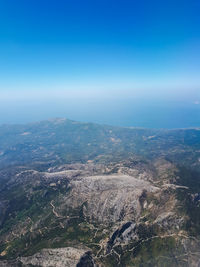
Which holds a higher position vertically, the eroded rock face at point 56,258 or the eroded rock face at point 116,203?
the eroded rock face at point 116,203

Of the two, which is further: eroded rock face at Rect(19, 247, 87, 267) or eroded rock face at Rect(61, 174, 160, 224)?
eroded rock face at Rect(61, 174, 160, 224)

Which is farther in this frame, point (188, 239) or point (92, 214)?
point (92, 214)

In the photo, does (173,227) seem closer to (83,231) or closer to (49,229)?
(83,231)

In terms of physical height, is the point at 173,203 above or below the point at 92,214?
above

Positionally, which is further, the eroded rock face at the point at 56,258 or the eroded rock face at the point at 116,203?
the eroded rock face at the point at 116,203

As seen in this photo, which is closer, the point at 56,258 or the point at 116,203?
the point at 56,258

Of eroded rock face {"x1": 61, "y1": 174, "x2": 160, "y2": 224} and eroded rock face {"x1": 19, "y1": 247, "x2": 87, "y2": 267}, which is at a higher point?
eroded rock face {"x1": 61, "y1": 174, "x2": 160, "y2": 224}

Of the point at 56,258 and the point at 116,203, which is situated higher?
the point at 116,203

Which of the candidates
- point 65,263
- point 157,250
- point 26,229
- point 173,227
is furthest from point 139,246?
point 26,229
